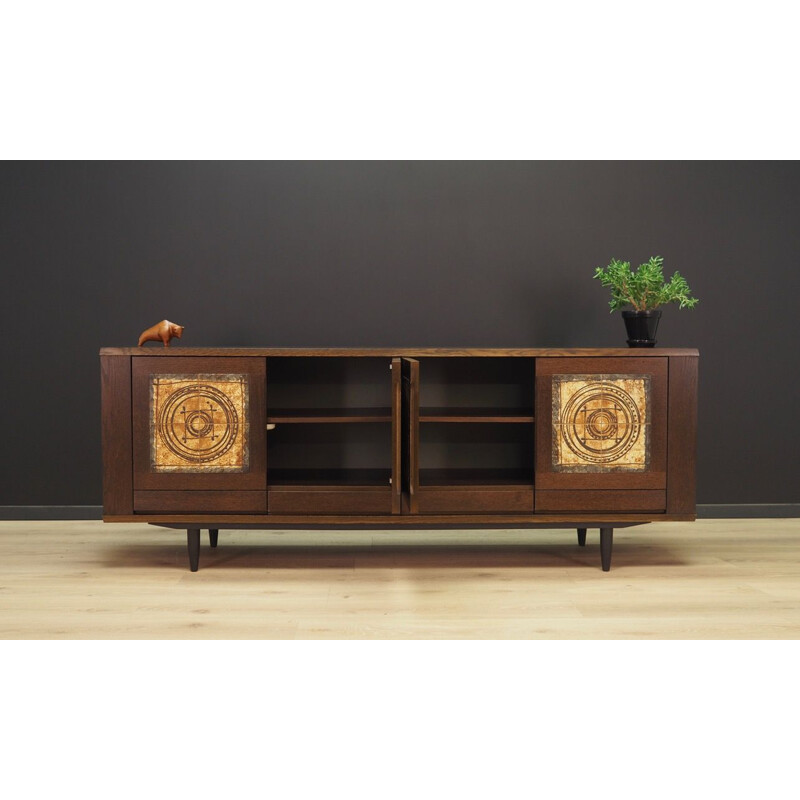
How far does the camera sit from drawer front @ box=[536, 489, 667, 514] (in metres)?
3.21

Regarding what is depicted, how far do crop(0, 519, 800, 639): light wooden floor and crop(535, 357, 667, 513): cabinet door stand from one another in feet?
1.01

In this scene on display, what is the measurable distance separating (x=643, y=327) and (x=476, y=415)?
775 millimetres

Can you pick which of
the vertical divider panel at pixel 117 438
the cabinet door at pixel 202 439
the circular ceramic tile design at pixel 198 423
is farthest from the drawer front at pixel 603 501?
the vertical divider panel at pixel 117 438

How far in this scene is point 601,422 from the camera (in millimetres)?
3207

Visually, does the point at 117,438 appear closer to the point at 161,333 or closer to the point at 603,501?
the point at 161,333

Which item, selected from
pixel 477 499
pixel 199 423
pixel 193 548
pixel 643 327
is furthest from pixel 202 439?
pixel 643 327

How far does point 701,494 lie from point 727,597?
A: 4.51ft

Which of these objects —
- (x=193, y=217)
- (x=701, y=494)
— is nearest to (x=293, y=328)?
(x=193, y=217)

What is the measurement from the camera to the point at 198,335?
409 cm

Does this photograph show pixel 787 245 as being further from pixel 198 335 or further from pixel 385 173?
pixel 198 335

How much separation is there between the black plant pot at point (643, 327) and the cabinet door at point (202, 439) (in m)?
1.44

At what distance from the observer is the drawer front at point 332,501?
10.5 feet

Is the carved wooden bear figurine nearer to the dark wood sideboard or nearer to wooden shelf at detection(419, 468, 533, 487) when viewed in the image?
the dark wood sideboard

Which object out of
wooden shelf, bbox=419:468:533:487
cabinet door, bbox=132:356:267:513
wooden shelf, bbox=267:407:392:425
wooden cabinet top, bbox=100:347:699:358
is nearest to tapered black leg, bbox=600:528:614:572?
wooden shelf, bbox=419:468:533:487
